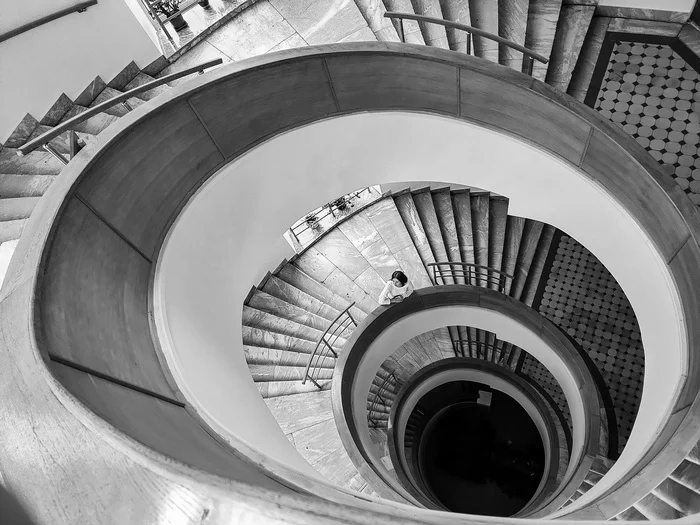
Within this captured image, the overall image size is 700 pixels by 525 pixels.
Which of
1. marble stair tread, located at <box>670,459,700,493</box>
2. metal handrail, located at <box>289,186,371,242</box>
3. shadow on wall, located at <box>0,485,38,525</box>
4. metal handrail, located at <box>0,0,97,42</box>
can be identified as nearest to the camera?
shadow on wall, located at <box>0,485,38,525</box>

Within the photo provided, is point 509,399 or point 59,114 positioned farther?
point 509,399

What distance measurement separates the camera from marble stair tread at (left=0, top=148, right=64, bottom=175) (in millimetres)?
4492

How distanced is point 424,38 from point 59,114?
4015 mm

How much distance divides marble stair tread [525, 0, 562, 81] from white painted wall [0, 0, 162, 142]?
4.46 meters

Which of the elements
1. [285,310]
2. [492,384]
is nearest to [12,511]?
[285,310]

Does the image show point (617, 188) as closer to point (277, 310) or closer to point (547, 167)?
point (547, 167)

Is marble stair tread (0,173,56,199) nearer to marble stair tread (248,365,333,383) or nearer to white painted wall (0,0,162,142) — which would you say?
white painted wall (0,0,162,142)

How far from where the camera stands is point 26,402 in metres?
1.78

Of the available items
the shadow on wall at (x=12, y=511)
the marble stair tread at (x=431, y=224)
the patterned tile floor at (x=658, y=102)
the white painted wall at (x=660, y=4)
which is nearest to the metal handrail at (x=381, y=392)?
the marble stair tread at (x=431, y=224)

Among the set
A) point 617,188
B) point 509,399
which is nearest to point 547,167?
point 617,188

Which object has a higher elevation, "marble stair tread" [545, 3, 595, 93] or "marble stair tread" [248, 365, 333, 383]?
"marble stair tread" [545, 3, 595, 93]

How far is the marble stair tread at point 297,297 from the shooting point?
6.56 meters

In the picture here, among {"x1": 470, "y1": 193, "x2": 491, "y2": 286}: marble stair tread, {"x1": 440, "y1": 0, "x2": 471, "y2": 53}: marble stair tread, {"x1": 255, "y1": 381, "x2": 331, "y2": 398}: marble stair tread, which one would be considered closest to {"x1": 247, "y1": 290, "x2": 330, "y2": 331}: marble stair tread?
{"x1": 255, "y1": 381, "x2": 331, "y2": 398}: marble stair tread

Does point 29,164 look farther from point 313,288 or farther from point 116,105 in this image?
point 313,288
